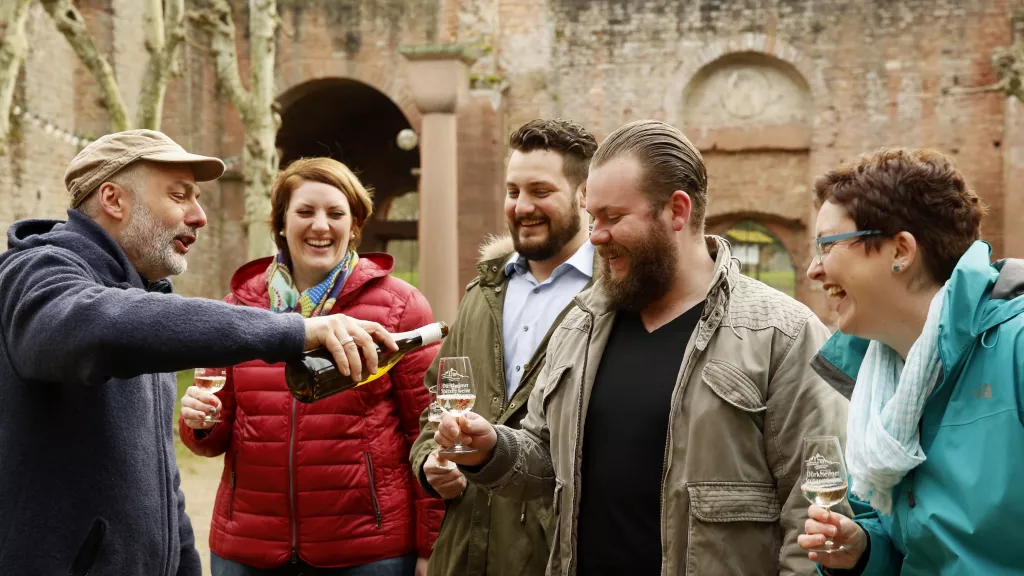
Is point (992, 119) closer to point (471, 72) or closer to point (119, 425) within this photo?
point (471, 72)

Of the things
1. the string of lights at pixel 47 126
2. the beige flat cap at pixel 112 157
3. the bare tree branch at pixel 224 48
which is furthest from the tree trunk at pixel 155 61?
the beige flat cap at pixel 112 157

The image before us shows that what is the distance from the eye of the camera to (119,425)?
2789 millimetres

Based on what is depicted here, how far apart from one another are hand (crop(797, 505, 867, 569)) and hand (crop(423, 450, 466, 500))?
1264 millimetres

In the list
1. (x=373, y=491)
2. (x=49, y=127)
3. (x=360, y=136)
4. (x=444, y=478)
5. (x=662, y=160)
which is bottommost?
(x=373, y=491)

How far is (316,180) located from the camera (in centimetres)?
417

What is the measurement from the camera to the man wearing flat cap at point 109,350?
2412mm

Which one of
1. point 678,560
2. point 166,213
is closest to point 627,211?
point 678,560

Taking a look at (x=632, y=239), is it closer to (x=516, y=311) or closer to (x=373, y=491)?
(x=516, y=311)

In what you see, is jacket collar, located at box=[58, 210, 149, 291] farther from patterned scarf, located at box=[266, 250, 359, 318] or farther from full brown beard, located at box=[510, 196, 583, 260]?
full brown beard, located at box=[510, 196, 583, 260]

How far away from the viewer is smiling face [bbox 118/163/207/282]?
2.99 m

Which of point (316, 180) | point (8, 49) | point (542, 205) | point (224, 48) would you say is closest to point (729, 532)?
point (542, 205)

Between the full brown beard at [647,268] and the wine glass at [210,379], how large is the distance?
1.48 metres

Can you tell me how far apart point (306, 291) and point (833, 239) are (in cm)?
218

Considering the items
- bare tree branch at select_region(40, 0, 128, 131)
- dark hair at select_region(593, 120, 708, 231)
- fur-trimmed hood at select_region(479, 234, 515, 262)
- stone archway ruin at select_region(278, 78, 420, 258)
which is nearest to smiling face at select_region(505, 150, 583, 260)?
fur-trimmed hood at select_region(479, 234, 515, 262)
